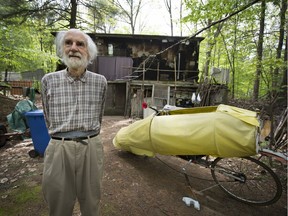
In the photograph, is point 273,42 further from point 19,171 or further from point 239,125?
point 19,171

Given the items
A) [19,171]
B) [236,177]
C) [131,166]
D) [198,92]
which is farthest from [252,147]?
[198,92]

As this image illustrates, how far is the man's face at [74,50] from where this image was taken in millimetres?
1965

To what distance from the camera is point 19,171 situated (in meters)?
3.97

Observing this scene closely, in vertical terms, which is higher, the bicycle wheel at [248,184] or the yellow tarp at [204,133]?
the yellow tarp at [204,133]

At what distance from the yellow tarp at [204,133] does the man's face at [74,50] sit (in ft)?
5.88

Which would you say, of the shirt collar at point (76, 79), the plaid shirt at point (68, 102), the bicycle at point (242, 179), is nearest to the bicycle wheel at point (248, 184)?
the bicycle at point (242, 179)

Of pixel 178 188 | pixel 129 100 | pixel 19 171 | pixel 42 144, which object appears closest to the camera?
pixel 178 188

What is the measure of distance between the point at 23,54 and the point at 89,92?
32.2 ft

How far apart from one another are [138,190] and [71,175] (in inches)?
64.0

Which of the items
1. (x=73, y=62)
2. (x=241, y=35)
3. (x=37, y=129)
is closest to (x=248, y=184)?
(x=73, y=62)

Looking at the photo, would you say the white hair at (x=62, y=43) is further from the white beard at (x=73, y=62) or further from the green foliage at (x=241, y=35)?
the green foliage at (x=241, y=35)

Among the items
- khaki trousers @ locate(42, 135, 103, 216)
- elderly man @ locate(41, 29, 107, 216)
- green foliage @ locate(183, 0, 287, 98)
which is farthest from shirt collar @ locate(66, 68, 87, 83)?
green foliage @ locate(183, 0, 287, 98)

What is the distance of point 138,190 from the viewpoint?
3295 millimetres

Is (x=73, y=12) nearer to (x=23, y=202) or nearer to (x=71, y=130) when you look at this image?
(x=23, y=202)
